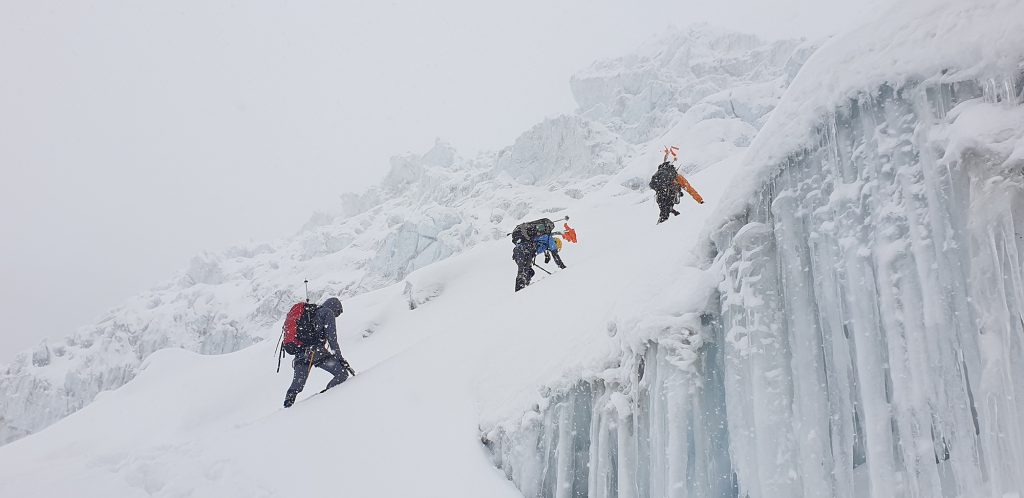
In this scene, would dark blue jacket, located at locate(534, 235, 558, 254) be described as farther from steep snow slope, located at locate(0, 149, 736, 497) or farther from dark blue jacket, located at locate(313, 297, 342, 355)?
dark blue jacket, located at locate(313, 297, 342, 355)

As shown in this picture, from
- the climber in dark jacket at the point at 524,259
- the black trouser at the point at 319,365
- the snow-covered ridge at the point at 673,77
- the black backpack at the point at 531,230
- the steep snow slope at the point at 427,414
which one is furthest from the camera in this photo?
the snow-covered ridge at the point at 673,77

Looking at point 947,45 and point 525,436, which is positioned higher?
point 947,45

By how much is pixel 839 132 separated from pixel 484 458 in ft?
14.4

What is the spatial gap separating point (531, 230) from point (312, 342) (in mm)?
5157

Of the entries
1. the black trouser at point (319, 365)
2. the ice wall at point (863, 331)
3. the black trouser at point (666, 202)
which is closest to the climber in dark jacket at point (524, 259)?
the black trouser at point (666, 202)

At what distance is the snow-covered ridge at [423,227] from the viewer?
240 ft

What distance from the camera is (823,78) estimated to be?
353cm

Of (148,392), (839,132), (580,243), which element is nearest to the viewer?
(839,132)

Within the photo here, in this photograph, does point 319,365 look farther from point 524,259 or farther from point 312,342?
point 524,259

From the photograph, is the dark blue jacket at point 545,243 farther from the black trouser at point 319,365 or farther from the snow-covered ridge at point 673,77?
the snow-covered ridge at point 673,77

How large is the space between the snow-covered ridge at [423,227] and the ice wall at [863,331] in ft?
136

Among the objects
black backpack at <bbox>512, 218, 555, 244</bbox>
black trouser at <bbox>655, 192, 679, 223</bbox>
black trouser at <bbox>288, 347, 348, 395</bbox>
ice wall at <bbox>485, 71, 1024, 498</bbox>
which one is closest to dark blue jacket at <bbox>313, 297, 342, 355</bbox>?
black trouser at <bbox>288, 347, 348, 395</bbox>

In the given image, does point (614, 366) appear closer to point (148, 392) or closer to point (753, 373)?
point (753, 373)

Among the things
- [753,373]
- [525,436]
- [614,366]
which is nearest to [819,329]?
[753,373]
